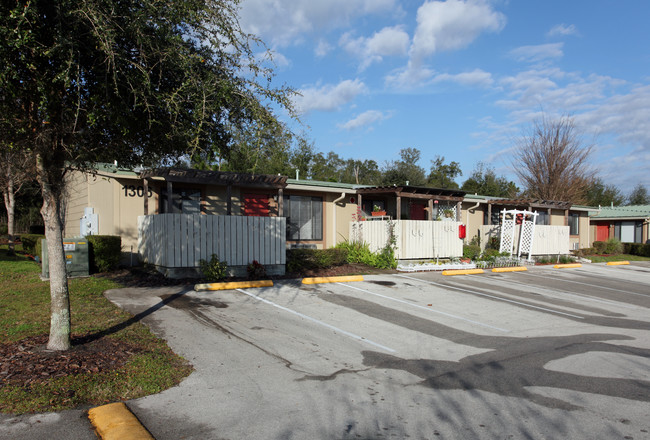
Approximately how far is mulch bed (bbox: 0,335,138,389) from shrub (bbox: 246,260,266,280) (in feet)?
21.0

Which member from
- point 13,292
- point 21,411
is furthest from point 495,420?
point 13,292

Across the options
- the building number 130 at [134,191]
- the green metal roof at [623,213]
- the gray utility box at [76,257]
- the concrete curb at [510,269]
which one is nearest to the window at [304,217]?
the building number 130 at [134,191]

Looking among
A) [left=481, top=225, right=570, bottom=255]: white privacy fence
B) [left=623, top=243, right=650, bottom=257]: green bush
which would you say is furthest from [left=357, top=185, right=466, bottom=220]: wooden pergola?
[left=623, top=243, right=650, bottom=257]: green bush

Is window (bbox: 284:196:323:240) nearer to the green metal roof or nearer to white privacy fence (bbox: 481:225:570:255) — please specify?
white privacy fence (bbox: 481:225:570:255)

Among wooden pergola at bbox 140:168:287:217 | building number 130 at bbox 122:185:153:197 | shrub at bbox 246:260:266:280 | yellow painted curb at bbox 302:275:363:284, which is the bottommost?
yellow painted curb at bbox 302:275:363:284

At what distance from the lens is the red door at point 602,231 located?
32.5m

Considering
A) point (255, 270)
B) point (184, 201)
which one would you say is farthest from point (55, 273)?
point (184, 201)

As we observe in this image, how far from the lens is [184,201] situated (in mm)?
14789

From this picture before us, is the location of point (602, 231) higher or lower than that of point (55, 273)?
higher

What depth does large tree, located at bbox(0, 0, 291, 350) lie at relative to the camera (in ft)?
16.3

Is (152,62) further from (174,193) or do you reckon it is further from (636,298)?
(636,298)

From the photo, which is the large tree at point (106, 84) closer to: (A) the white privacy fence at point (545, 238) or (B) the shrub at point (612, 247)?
(A) the white privacy fence at point (545, 238)

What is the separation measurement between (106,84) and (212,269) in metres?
6.87

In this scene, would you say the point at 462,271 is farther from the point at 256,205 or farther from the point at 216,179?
the point at 216,179
